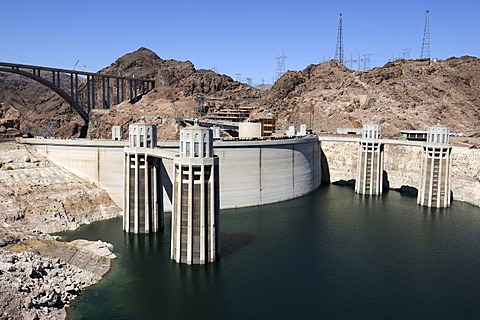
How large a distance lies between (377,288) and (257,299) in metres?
10.8

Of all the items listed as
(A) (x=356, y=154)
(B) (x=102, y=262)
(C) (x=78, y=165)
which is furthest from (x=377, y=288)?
(A) (x=356, y=154)

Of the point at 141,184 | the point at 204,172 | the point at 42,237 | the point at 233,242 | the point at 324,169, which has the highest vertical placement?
the point at 204,172

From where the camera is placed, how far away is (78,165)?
61.3 metres

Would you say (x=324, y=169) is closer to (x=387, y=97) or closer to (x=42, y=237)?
(x=387, y=97)

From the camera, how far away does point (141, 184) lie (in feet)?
168

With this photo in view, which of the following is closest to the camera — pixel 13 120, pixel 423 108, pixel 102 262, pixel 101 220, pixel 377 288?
pixel 377 288

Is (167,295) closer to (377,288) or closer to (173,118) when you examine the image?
(377,288)

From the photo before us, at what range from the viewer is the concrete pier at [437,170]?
6852cm

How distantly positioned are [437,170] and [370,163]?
44.5 ft

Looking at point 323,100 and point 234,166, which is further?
point 323,100

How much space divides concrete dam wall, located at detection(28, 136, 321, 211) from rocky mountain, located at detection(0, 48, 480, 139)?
35430 mm

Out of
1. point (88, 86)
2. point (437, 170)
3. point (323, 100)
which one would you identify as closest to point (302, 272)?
point (437, 170)

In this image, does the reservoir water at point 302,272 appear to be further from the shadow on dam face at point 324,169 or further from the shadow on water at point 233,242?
the shadow on dam face at point 324,169

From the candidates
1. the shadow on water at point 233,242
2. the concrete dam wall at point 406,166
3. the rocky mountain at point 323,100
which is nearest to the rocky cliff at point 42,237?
the shadow on water at point 233,242
